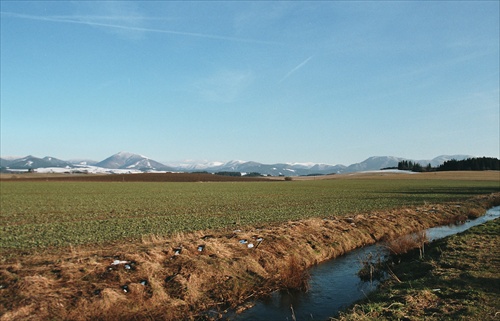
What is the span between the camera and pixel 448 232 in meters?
25.8

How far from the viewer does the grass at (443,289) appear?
9.40m

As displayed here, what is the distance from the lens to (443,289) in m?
11.4

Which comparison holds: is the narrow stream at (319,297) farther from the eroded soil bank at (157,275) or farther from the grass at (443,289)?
→ the grass at (443,289)

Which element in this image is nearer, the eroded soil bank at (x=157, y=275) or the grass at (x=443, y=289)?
the grass at (x=443, y=289)

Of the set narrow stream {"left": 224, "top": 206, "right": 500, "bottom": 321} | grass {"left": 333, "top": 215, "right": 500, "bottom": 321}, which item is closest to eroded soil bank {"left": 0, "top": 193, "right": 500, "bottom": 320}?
narrow stream {"left": 224, "top": 206, "right": 500, "bottom": 321}

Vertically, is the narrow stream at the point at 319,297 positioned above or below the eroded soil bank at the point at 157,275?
below

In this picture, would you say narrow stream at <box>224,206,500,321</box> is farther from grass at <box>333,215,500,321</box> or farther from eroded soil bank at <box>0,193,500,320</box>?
grass at <box>333,215,500,321</box>

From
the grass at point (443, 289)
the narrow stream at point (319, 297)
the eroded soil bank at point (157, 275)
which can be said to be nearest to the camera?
the grass at point (443, 289)

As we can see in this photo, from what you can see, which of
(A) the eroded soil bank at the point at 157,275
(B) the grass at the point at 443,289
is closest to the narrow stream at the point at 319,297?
(A) the eroded soil bank at the point at 157,275

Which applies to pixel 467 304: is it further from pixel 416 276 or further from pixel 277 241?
pixel 277 241

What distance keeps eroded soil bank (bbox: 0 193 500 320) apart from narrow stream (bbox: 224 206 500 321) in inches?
30.0

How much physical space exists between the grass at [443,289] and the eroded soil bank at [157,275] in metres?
4.38

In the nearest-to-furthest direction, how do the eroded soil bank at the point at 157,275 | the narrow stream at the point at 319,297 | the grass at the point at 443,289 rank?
1. the grass at the point at 443,289
2. the eroded soil bank at the point at 157,275
3. the narrow stream at the point at 319,297

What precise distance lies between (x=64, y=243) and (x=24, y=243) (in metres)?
2.40
